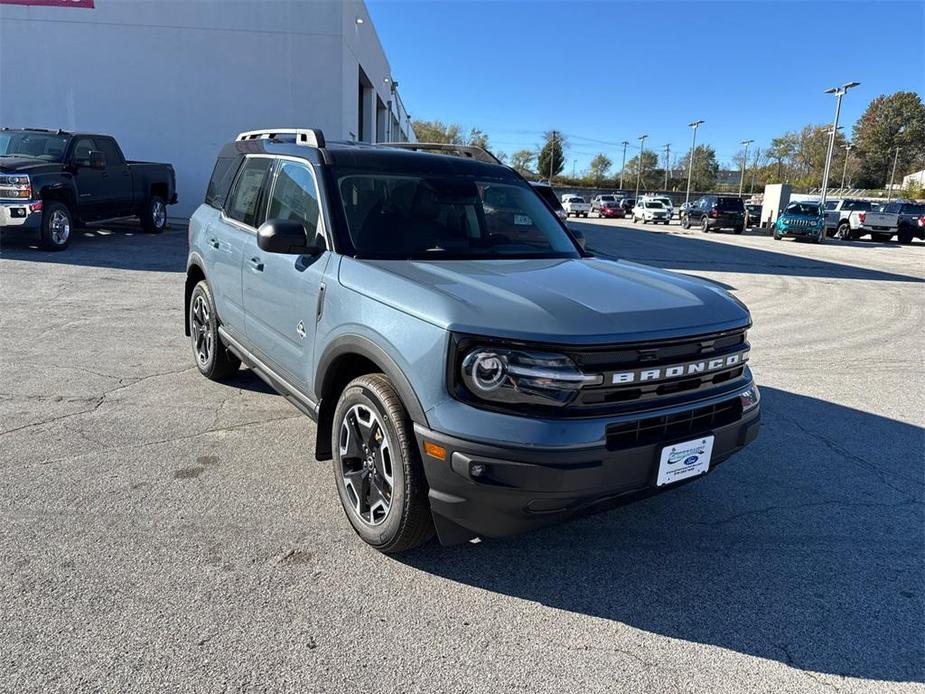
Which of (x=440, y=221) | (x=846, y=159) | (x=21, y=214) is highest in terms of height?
(x=846, y=159)

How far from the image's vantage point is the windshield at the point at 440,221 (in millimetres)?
3629

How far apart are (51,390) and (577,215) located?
53.7 metres

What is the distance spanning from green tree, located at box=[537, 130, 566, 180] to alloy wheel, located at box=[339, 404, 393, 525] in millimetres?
89530

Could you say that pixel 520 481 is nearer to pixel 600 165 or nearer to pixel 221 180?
pixel 221 180

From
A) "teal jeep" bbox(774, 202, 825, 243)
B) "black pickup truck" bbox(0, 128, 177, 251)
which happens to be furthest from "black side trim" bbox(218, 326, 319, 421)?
"teal jeep" bbox(774, 202, 825, 243)

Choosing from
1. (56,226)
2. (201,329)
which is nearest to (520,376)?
(201,329)

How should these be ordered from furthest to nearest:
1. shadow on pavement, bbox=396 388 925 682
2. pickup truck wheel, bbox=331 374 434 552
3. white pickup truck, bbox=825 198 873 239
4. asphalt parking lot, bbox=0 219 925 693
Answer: white pickup truck, bbox=825 198 873 239 → pickup truck wheel, bbox=331 374 434 552 → shadow on pavement, bbox=396 388 925 682 → asphalt parking lot, bbox=0 219 925 693

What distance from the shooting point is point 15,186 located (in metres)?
11.3

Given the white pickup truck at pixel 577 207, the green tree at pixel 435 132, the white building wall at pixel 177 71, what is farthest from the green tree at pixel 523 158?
the white building wall at pixel 177 71

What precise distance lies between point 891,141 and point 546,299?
11091cm

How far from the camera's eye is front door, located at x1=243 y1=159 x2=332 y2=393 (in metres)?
3.57

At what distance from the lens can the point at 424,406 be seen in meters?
2.68

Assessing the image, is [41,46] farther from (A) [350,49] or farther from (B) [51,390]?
(B) [51,390]

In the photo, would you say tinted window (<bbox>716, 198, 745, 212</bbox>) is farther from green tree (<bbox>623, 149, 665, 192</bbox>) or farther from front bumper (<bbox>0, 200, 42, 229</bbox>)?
green tree (<bbox>623, 149, 665, 192</bbox>)
